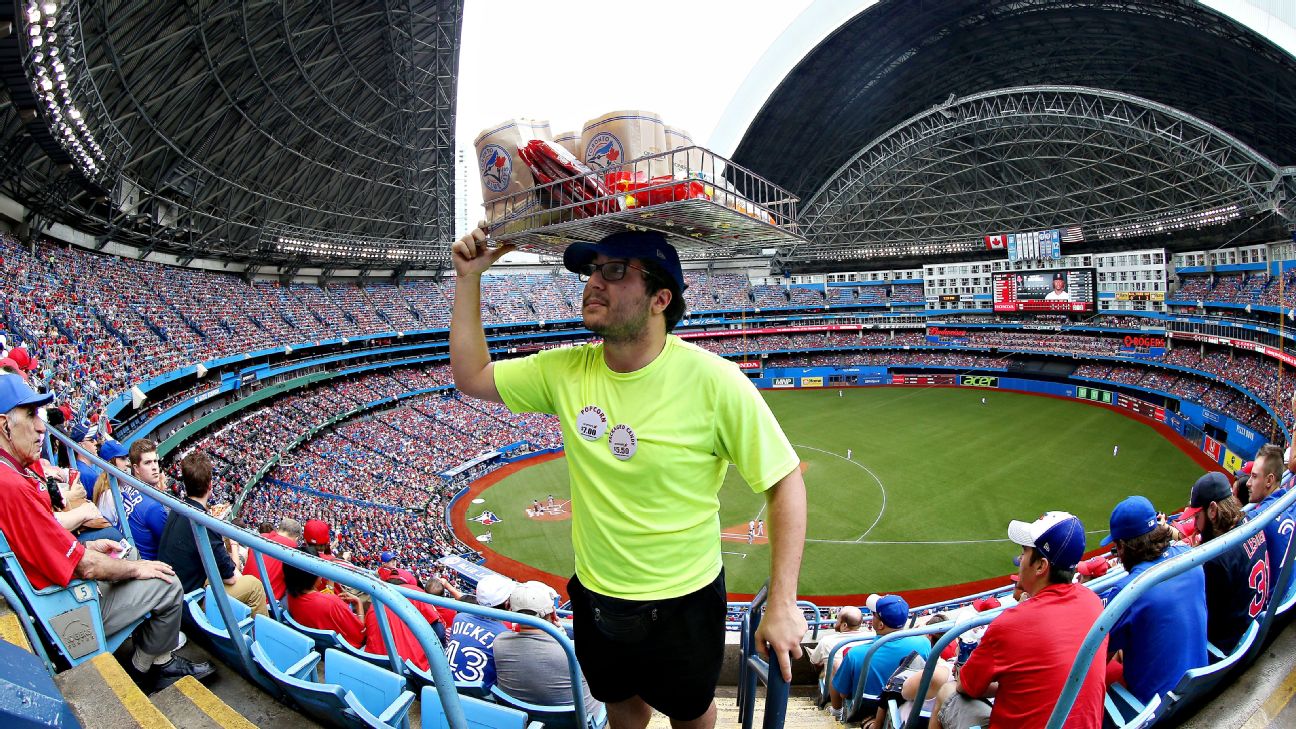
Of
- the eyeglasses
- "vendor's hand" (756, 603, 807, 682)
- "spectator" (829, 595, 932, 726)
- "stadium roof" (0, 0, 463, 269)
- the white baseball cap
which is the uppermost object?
"stadium roof" (0, 0, 463, 269)

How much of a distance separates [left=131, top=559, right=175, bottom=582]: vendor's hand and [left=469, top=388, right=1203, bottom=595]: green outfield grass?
1899 centimetres

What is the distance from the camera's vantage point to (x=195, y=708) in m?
3.06

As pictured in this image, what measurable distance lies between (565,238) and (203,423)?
29692mm

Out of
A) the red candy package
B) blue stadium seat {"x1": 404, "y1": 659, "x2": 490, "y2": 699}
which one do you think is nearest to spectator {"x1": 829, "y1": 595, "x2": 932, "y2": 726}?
blue stadium seat {"x1": 404, "y1": 659, "x2": 490, "y2": 699}

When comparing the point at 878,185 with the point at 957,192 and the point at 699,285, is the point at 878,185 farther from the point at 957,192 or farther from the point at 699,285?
the point at 699,285

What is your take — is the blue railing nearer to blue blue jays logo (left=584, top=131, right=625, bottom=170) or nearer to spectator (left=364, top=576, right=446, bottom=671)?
spectator (left=364, top=576, right=446, bottom=671)

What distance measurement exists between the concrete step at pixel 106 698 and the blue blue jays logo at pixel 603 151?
11.3ft

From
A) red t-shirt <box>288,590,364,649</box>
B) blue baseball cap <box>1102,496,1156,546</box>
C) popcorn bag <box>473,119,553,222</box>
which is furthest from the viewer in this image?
red t-shirt <box>288,590,364,649</box>

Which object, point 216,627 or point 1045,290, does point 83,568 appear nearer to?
point 216,627

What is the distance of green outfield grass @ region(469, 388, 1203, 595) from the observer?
22297mm

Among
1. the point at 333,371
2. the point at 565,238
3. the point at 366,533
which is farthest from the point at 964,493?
the point at 333,371

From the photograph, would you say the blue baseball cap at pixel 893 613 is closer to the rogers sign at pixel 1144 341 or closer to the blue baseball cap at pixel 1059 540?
the blue baseball cap at pixel 1059 540

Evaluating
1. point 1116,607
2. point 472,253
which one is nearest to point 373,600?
point 472,253

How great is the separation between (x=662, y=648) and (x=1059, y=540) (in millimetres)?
1986
